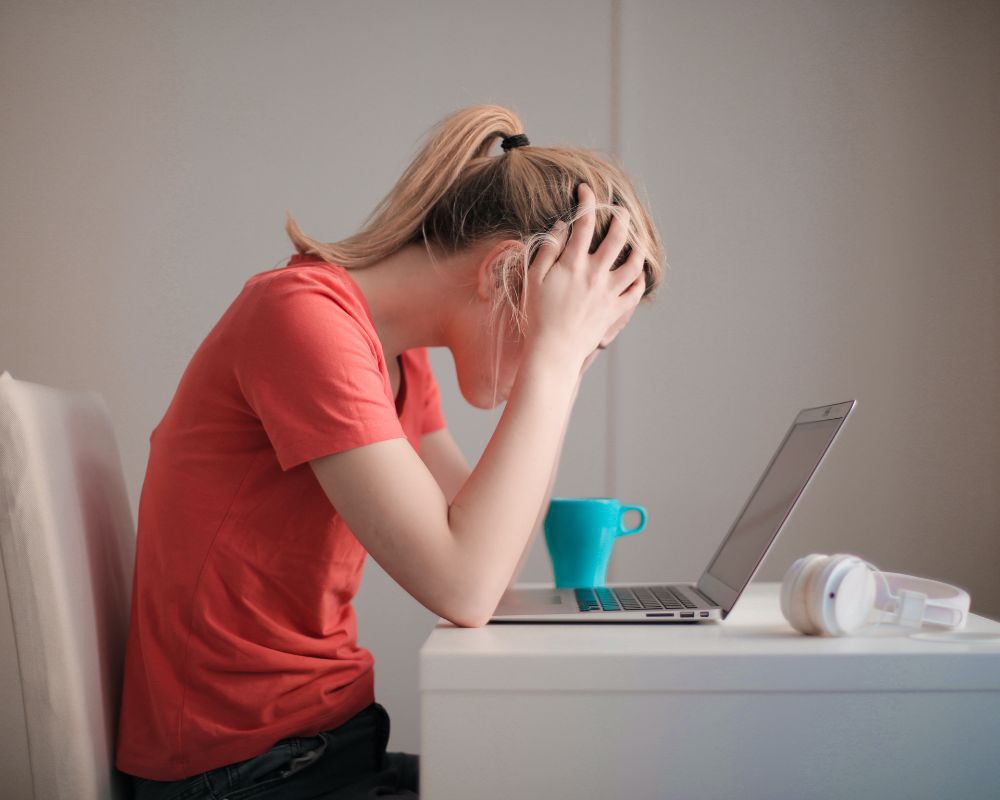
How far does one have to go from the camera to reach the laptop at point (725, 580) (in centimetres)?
78

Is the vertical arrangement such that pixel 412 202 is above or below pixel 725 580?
above

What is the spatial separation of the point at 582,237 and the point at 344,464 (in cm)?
34

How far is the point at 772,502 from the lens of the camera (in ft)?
2.96

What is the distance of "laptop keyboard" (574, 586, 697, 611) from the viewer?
0.81 metres

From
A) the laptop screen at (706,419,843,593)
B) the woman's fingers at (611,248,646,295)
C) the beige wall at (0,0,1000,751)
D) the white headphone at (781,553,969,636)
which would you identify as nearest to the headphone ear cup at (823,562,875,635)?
the white headphone at (781,553,969,636)

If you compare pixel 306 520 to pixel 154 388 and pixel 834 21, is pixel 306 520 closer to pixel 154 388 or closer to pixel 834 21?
pixel 154 388

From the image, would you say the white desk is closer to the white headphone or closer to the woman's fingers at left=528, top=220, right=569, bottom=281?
the white headphone

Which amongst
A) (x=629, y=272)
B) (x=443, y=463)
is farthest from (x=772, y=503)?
(x=443, y=463)

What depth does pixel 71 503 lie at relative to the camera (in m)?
0.83

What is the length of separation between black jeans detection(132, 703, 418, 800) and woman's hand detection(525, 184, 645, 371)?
0.41m

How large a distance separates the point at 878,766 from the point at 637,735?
159mm

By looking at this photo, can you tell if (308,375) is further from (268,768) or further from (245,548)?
(268,768)

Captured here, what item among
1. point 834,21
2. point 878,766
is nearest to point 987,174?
point 834,21

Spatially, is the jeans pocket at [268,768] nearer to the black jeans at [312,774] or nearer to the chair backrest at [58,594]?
the black jeans at [312,774]
